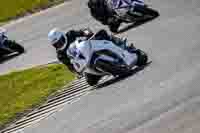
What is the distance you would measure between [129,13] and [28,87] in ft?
16.1

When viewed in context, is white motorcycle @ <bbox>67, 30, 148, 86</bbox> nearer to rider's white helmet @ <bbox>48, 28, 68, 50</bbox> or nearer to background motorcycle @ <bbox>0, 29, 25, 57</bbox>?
rider's white helmet @ <bbox>48, 28, 68, 50</bbox>

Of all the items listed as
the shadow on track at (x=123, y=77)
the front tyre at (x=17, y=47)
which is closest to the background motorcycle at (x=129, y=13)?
the front tyre at (x=17, y=47)

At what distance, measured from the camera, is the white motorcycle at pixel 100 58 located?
19.1m

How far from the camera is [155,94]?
1530 cm

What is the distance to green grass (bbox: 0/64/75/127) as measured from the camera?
20344 mm

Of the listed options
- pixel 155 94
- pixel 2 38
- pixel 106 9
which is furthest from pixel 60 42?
pixel 2 38

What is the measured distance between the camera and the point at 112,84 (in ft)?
59.9

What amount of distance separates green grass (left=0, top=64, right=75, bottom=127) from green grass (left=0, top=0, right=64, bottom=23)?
12441mm

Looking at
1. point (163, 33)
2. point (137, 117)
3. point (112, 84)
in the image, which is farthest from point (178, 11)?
point (137, 117)

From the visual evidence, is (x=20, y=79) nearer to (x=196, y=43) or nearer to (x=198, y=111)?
(x=196, y=43)

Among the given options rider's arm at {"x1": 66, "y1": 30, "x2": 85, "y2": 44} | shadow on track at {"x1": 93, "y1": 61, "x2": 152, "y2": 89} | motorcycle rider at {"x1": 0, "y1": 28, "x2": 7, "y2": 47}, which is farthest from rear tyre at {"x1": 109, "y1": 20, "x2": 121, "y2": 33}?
shadow on track at {"x1": 93, "y1": 61, "x2": 152, "y2": 89}

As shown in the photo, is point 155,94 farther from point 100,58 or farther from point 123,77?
point 100,58

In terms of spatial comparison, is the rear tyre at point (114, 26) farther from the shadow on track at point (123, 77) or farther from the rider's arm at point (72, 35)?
the shadow on track at point (123, 77)

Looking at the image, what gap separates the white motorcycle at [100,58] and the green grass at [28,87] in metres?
1.58
